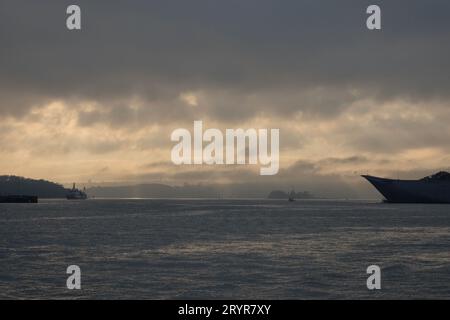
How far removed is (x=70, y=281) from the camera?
26.7 meters

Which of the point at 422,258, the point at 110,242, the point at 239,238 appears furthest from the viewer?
the point at 239,238
